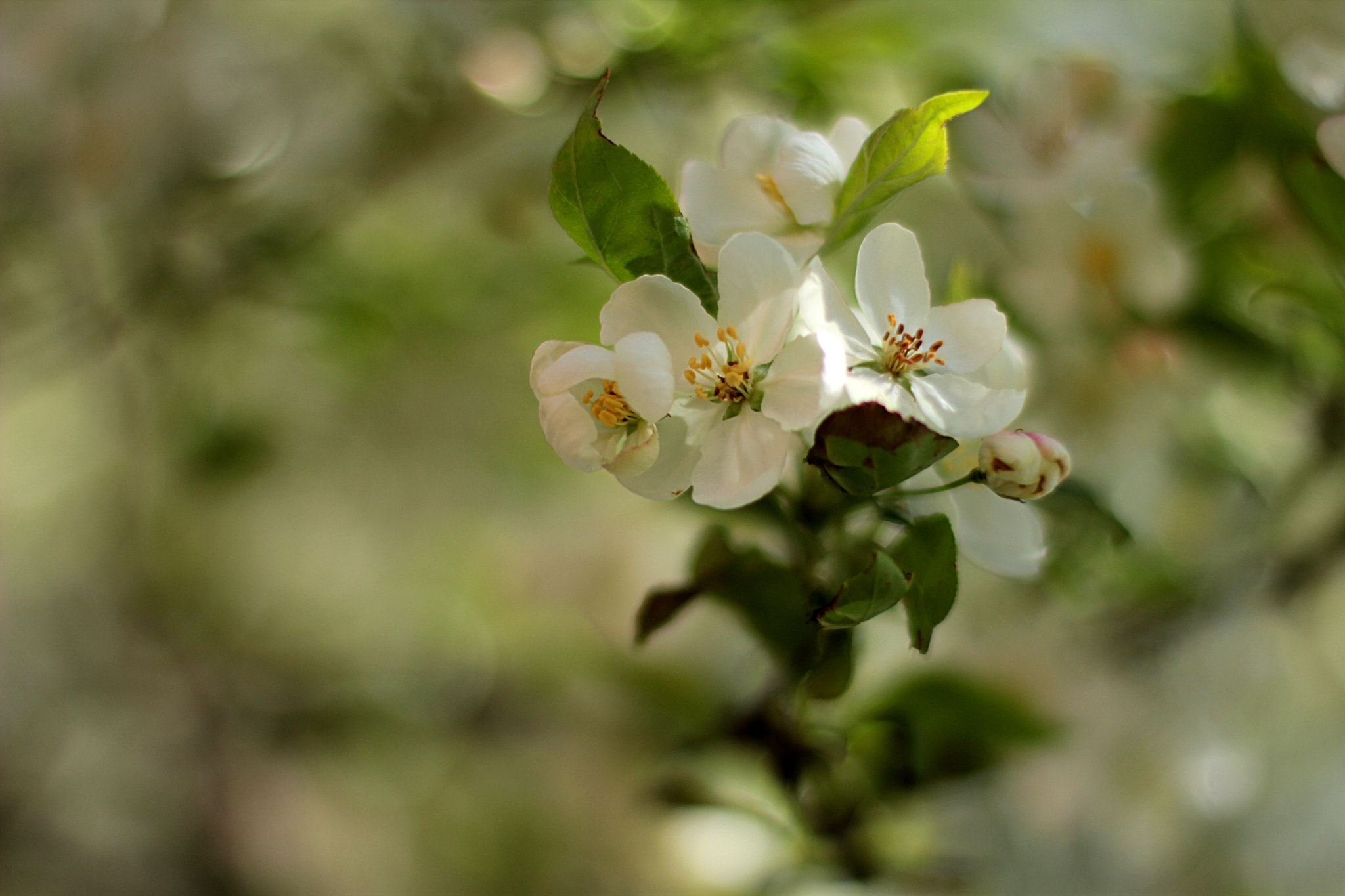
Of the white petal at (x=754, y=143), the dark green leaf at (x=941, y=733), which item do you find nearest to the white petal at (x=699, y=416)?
the white petal at (x=754, y=143)

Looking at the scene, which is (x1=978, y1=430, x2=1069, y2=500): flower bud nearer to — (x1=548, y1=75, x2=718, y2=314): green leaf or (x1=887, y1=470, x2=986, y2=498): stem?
(x1=887, y1=470, x2=986, y2=498): stem

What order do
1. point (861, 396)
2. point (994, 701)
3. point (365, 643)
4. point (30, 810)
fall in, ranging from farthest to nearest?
point (365, 643) < point (30, 810) < point (994, 701) < point (861, 396)

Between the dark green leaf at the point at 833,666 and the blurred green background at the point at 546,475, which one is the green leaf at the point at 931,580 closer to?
the dark green leaf at the point at 833,666

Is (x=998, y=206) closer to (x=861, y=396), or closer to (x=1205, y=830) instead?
(x=861, y=396)

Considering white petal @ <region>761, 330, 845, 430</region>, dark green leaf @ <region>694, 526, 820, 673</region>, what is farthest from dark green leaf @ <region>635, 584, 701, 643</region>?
white petal @ <region>761, 330, 845, 430</region>

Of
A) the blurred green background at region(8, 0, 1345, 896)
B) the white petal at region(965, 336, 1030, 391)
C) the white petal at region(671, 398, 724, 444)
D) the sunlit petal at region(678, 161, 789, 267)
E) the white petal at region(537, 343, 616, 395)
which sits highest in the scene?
the sunlit petal at region(678, 161, 789, 267)

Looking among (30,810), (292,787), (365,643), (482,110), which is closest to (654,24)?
(482,110)
